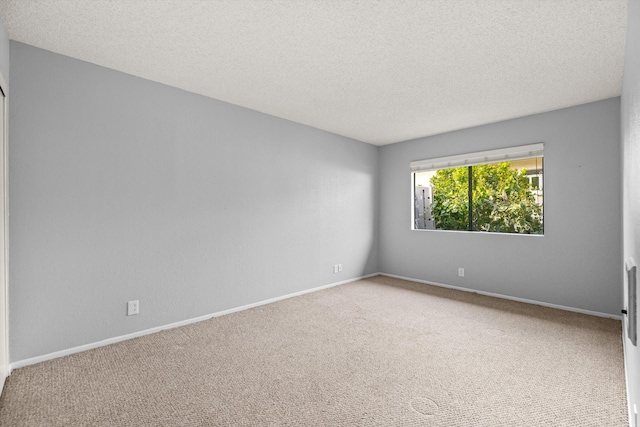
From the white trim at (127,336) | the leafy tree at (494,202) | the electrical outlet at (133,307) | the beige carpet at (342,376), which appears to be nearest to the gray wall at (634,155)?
the beige carpet at (342,376)

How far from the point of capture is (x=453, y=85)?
3012 mm

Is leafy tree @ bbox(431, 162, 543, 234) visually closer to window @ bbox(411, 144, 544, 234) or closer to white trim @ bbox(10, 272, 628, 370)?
window @ bbox(411, 144, 544, 234)

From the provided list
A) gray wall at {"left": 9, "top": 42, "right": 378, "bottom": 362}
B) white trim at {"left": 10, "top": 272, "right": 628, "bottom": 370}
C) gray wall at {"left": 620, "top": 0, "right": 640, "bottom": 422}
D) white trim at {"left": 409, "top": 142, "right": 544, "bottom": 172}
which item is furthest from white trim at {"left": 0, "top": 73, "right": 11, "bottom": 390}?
white trim at {"left": 409, "top": 142, "right": 544, "bottom": 172}

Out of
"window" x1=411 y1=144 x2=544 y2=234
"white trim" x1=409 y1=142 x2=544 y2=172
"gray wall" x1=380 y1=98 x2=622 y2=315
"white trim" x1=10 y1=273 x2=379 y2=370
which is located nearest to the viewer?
"white trim" x1=10 y1=273 x2=379 y2=370

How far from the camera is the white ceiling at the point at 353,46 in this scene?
1919 millimetres

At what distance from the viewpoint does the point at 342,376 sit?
7.22ft

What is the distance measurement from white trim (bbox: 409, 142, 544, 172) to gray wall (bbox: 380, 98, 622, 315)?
0.30 feet

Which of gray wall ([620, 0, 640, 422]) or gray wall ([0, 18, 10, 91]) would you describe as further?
gray wall ([0, 18, 10, 91])

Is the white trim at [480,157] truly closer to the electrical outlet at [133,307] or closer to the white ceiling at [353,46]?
the white ceiling at [353,46]

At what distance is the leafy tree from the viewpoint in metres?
4.60

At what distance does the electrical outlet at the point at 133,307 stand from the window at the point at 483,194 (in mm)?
4054

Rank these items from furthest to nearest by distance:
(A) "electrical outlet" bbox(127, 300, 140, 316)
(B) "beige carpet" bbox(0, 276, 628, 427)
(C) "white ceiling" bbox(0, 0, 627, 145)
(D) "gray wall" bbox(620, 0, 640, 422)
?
(A) "electrical outlet" bbox(127, 300, 140, 316), (C) "white ceiling" bbox(0, 0, 627, 145), (B) "beige carpet" bbox(0, 276, 628, 427), (D) "gray wall" bbox(620, 0, 640, 422)

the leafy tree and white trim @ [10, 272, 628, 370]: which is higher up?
the leafy tree

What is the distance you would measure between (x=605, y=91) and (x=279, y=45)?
3.28 m
